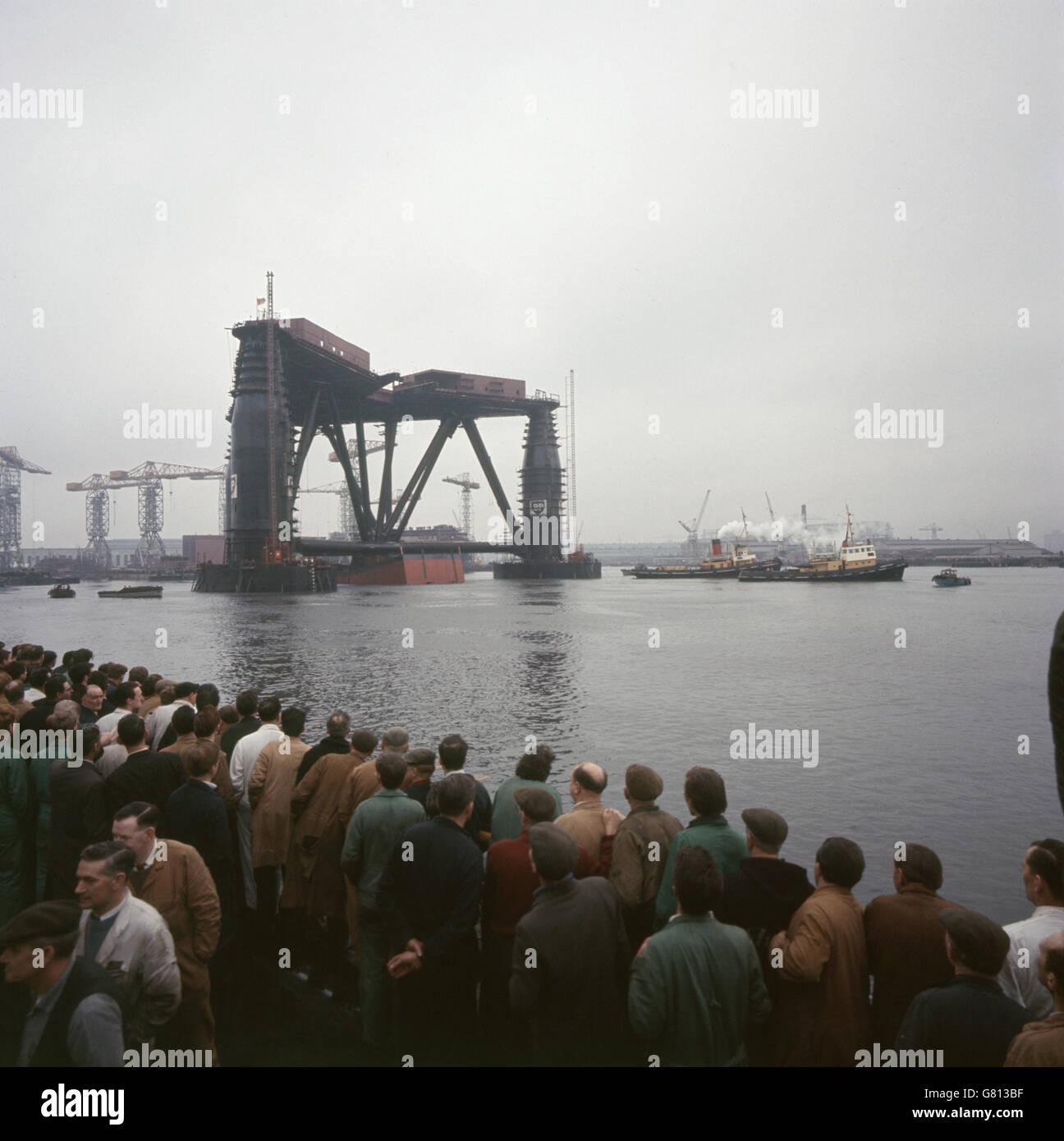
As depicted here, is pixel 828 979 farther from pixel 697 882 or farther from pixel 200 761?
pixel 200 761

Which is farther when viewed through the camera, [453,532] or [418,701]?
[453,532]

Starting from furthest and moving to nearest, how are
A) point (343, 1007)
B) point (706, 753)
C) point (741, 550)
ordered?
point (741, 550) → point (706, 753) → point (343, 1007)

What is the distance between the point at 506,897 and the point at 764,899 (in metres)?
1.37

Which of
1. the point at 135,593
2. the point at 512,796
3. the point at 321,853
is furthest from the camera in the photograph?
the point at 135,593

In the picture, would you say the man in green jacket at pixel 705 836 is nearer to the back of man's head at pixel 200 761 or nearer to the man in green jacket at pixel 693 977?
the man in green jacket at pixel 693 977

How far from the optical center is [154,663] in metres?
Result: 25.8

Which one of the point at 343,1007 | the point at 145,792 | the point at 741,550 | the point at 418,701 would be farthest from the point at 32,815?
the point at 741,550

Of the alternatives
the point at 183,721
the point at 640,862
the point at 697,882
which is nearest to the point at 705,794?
the point at 640,862

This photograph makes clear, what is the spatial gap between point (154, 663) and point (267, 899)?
23741mm

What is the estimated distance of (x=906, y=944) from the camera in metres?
3.23

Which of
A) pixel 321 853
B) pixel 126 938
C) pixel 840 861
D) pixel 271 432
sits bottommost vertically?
pixel 321 853

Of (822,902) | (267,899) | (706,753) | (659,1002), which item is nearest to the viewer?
(659,1002)
